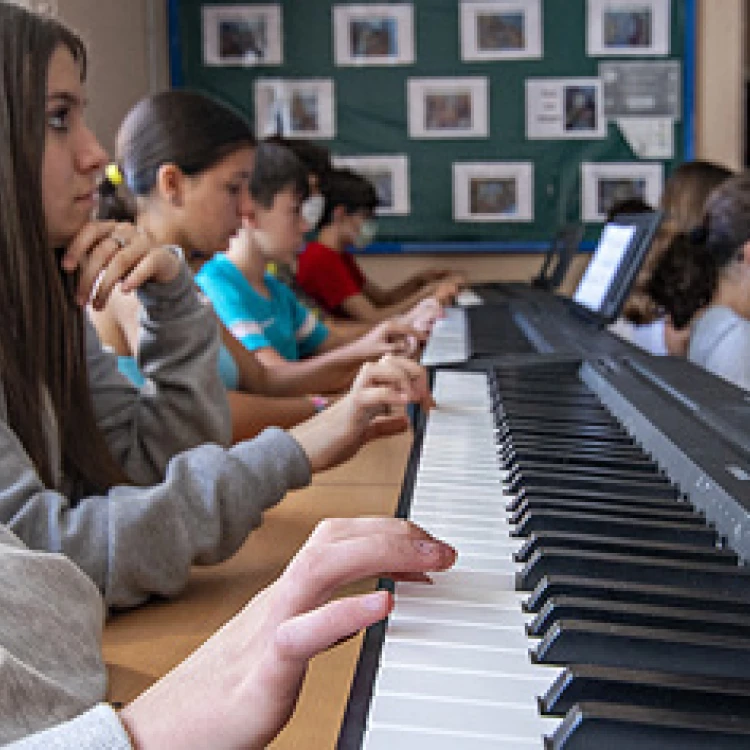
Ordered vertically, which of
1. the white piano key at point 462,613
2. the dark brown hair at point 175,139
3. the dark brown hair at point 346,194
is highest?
the dark brown hair at point 175,139

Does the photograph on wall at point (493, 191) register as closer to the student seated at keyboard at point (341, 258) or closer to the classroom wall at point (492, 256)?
the classroom wall at point (492, 256)

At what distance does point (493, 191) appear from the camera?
436cm

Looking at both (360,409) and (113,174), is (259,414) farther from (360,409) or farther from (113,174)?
(360,409)

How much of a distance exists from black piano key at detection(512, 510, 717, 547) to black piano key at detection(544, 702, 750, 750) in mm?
270

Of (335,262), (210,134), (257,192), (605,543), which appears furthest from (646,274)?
(605,543)

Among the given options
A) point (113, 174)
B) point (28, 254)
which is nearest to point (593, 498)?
point (28, 254)

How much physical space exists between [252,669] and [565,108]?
410 cm

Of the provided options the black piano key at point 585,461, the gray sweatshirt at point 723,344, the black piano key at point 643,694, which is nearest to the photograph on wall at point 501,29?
the gray sweatshirt at point 723,344

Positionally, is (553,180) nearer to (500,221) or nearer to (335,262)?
(500,221)

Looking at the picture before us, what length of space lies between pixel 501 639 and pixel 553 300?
7.48 feet

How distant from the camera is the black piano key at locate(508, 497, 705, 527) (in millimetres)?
696

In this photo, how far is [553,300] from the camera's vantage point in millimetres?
2717

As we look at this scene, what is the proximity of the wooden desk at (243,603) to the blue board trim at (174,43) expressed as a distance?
3295mm

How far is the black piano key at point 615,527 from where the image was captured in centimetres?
66
